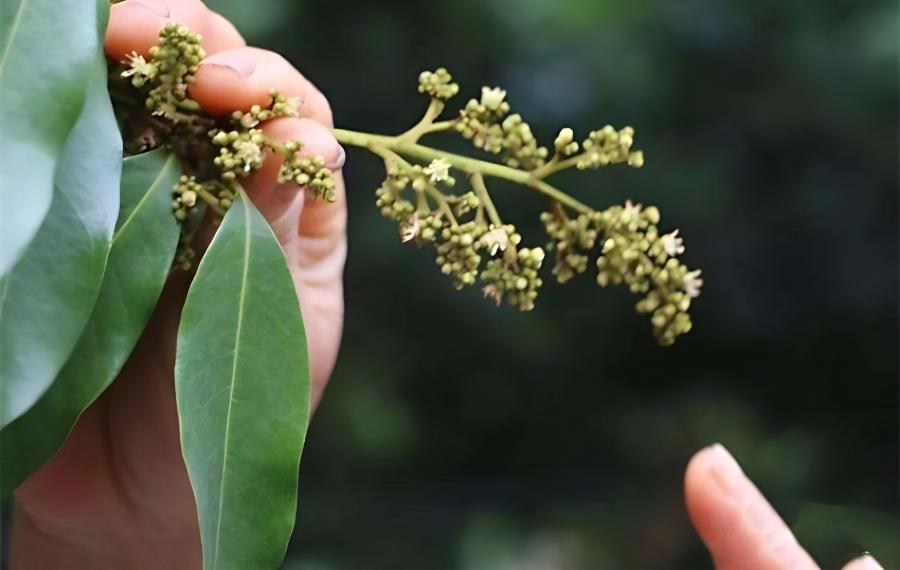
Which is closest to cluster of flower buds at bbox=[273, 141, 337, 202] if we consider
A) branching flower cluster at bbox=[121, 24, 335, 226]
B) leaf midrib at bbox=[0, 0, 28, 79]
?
branching flower cluster at bbox=[121, 24, 335, 226]

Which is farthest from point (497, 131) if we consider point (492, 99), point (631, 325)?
point (631, 325)

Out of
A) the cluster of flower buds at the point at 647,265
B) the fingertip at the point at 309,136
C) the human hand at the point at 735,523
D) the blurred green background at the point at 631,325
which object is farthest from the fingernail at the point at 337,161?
the blurred green background at the point at 631,325

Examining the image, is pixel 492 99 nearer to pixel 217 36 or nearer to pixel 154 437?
pixel 217 36

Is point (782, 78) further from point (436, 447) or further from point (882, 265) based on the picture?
point (436, 447)

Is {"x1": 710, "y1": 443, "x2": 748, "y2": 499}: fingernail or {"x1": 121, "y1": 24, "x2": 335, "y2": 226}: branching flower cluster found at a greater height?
{"x1": 121, "y1": 24, "x2": 335, "y2": 226}: branching flower cluster

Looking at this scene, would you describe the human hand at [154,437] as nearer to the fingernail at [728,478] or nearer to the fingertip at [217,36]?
the fingertip at [217,36]

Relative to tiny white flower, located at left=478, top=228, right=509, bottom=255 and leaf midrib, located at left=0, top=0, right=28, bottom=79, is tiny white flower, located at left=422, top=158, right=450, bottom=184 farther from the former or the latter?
leaf midrib, located at left=0, top=0, right=28, bottom=79
